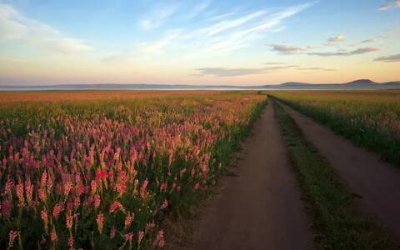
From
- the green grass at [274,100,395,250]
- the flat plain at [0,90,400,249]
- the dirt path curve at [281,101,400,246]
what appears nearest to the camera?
the flat plain at [0,90,400,249]

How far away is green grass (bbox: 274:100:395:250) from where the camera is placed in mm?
5082

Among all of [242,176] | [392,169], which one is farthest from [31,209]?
[392,169]

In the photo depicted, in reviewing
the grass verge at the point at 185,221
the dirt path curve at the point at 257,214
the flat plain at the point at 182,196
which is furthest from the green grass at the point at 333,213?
the grass verge at the point at 185,221

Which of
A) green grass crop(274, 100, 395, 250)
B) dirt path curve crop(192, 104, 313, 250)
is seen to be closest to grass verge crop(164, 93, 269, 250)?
dirt path curve crop(192, 104, 313, 250)

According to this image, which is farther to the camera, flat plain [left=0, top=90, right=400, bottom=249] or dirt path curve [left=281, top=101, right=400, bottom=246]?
dirt path curve [left=281, top=101, right=400, bottom=246]

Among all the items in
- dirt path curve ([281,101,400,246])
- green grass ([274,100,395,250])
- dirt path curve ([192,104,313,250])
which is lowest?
dirt path curve ([281,101,400,246])

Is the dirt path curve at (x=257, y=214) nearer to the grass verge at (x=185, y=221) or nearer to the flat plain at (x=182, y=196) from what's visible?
the flat plain at (x=182, y=196)

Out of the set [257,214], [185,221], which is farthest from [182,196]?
[257,214]

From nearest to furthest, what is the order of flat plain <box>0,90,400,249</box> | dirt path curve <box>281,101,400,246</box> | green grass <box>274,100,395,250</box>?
flat plain <box>0,90,400,249</box>, green grass <box>274,100,395,250</box>, dirt path curve <box>281,101,400,246</box>

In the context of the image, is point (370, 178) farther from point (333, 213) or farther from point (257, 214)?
point (257, 214)

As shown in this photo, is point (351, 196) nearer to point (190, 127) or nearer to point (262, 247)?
point (262, 247)

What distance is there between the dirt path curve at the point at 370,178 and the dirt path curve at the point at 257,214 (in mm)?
1422

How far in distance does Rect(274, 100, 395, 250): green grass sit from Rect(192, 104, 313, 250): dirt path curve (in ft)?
0.71

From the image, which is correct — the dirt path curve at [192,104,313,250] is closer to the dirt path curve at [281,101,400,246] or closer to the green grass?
the green grass
